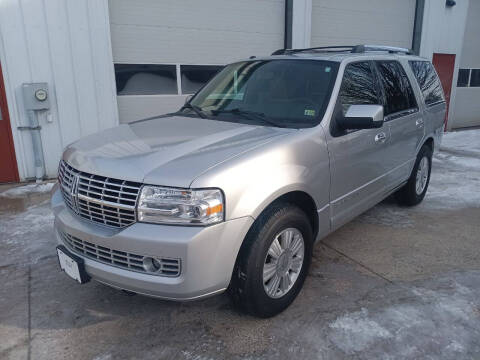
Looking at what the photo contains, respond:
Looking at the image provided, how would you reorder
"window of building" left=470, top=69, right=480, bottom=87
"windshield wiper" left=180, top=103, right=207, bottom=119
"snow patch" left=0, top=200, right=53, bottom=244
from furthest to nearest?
"window of building" left=470, top=69, right=480, bottom=87, "snow patch" left=0, top=200, right=53, bottom=244, "windshield wiper" left=180, top=103, right=207, bottom=119

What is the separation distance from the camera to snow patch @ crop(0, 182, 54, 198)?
19.1 feet

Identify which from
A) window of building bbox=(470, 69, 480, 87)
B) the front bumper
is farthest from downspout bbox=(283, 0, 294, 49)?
window of building bbox=(470, 69, 480, 87)

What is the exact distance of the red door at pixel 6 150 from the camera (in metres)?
6.14

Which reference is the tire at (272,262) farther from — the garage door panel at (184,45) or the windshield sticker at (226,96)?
the garage door panel at (184,45)

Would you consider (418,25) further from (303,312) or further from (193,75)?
(303,312)

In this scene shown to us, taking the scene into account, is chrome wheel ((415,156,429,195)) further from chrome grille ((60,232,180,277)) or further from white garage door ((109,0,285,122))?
white garage door ((109,0,285,122))

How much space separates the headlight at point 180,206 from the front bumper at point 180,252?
45mm

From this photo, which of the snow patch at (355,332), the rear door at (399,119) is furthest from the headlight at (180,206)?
the rear door at (399,119)

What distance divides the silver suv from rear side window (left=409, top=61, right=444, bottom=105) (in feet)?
3.08

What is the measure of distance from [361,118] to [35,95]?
5078 millimetres

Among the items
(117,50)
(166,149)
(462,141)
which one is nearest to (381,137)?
(166,149)

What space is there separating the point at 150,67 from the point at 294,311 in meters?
5.49

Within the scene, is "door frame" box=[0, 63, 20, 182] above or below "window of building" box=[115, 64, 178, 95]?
below

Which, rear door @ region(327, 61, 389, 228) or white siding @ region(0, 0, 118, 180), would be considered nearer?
rear door @ region(327, 61, 389, 228)
